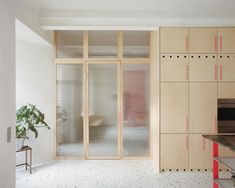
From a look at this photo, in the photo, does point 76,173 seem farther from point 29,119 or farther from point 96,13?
point 96,13

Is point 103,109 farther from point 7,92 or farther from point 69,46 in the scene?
point 7,92

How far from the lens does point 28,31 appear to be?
12.3 feet

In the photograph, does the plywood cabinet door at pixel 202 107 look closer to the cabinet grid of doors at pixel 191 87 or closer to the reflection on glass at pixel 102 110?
the cabinet grid of doors at pixel 191 87

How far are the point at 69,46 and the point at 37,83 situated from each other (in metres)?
1.09

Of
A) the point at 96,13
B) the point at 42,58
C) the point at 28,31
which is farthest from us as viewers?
the point at 42,58

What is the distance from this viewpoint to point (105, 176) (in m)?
3.93

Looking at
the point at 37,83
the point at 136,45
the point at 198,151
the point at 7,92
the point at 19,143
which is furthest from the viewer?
the point at 136,45

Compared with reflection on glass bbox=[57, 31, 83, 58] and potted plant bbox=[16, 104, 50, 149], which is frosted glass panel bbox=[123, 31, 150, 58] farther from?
potted plant bbox=[16, 104, 50, 149]

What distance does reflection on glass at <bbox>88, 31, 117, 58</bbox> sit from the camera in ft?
16.2

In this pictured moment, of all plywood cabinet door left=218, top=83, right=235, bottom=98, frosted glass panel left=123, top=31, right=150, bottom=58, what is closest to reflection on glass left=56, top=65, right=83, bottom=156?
frosted glass panel left=123, top=31, right=150, bottom=58

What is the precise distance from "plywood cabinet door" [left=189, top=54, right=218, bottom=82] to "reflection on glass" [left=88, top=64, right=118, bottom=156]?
1689mm

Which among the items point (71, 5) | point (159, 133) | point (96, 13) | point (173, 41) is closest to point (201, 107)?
point (159, 133)

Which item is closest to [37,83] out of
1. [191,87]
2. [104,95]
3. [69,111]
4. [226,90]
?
[69,111]

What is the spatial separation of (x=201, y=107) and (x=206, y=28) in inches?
58.8
